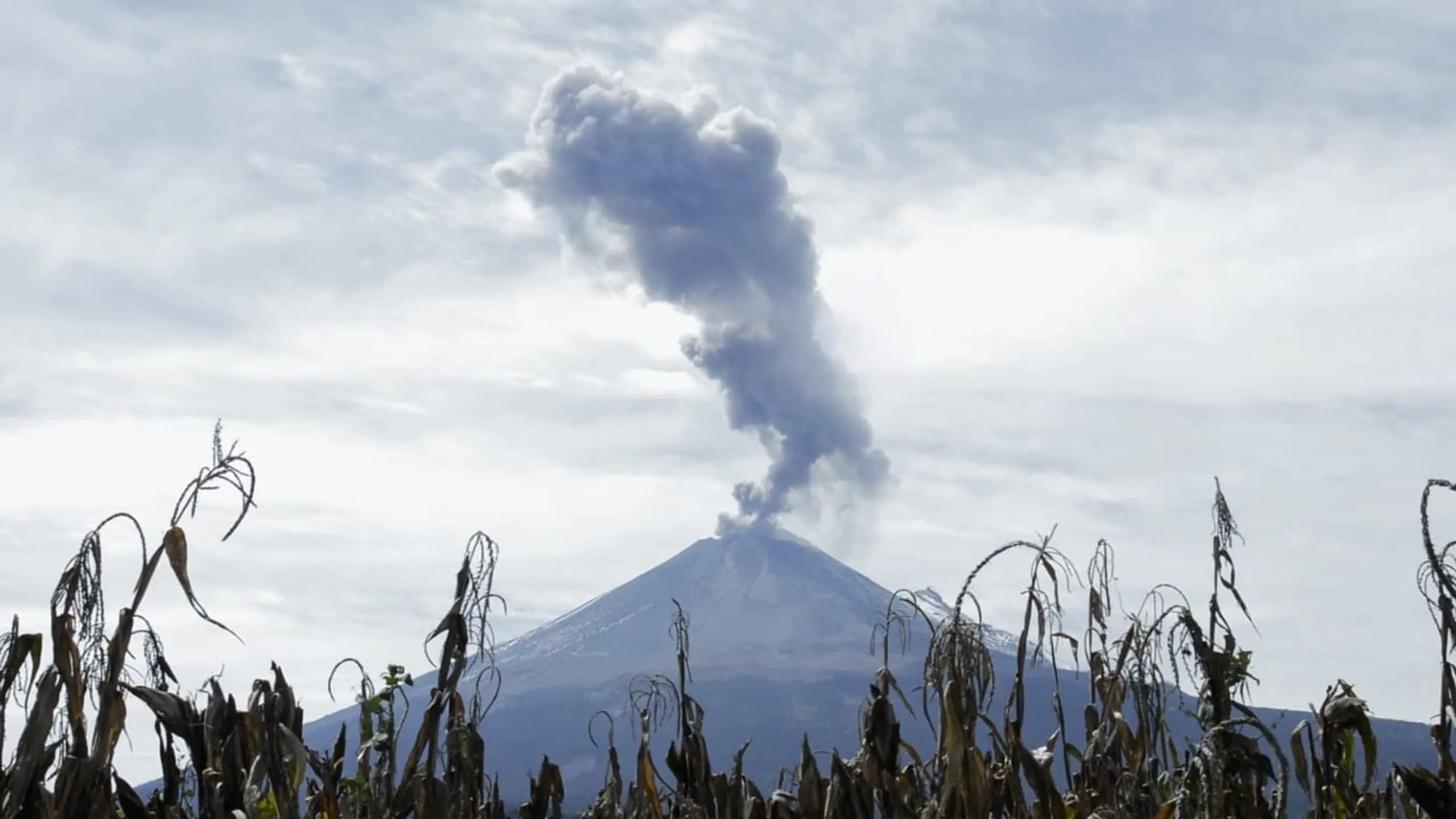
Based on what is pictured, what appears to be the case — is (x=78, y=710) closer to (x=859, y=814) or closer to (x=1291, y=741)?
(x=859, y=814)

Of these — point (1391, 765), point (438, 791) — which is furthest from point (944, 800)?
point (438, 791)

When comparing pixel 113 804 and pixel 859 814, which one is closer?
pixel 113 804

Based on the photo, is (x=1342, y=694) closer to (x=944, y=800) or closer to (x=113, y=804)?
(x=944, y=800)

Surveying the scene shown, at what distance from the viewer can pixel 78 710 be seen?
4.20m

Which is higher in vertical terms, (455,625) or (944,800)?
(455,625)

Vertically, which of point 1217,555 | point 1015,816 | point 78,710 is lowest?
point 1015,816

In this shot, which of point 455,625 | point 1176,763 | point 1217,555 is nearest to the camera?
point 455,625

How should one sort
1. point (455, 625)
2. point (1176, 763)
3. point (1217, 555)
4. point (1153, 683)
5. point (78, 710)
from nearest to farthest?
point (78, 710) < point (455, 625) < point (1217, 555) < point (1153, 683) < point (1176, 763)

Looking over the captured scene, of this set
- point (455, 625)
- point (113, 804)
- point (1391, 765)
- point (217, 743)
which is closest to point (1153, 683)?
point (1391, 765)

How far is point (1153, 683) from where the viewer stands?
16.9 feet

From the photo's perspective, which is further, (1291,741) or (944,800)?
(1291,741)

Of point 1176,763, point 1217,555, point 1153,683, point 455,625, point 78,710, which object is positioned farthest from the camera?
point 1176,763

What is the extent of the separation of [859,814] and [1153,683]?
116 centimetres

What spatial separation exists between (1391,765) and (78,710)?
3931 millimetres
